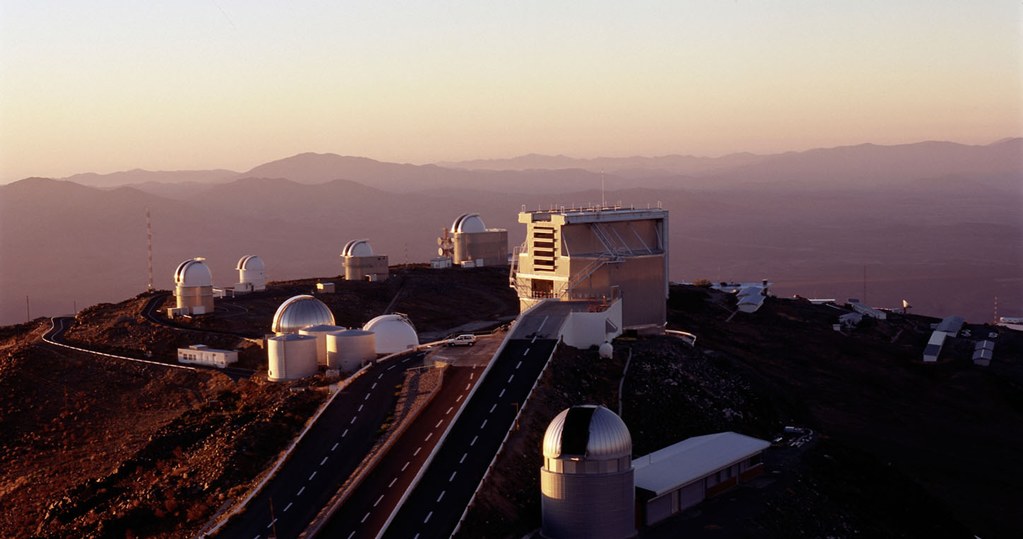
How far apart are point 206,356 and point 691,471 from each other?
26951 mm

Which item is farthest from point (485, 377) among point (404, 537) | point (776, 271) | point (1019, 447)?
point (776, 271)

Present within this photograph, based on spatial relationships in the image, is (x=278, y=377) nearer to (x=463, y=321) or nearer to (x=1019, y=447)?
(x=463, y=321)

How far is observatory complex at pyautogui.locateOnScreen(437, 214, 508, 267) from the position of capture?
3625 inches

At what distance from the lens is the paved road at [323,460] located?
110ft

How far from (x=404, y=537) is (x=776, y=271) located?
157998 mm

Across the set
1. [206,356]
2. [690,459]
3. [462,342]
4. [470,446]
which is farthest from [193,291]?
[690,459]

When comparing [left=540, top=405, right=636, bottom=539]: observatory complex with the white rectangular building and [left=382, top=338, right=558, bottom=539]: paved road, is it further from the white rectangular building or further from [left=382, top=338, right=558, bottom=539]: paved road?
the white rectangular building

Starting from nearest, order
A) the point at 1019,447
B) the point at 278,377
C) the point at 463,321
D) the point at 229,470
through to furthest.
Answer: the point at 229,470
the point at 278,377
the point at 1019,447
the point at 463,321

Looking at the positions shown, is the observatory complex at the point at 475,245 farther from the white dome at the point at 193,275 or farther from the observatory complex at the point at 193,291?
the observatory complex at the point at 193,291

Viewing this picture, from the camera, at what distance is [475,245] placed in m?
92.2

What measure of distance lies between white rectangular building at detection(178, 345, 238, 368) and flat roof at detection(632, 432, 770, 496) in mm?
22701

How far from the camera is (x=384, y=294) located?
252ft

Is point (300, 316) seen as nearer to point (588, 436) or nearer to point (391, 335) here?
point (391, 335)

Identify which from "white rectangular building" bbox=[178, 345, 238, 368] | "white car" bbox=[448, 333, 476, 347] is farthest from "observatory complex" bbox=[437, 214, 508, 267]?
"white car" bbox=[448, 333, 476, 347]
